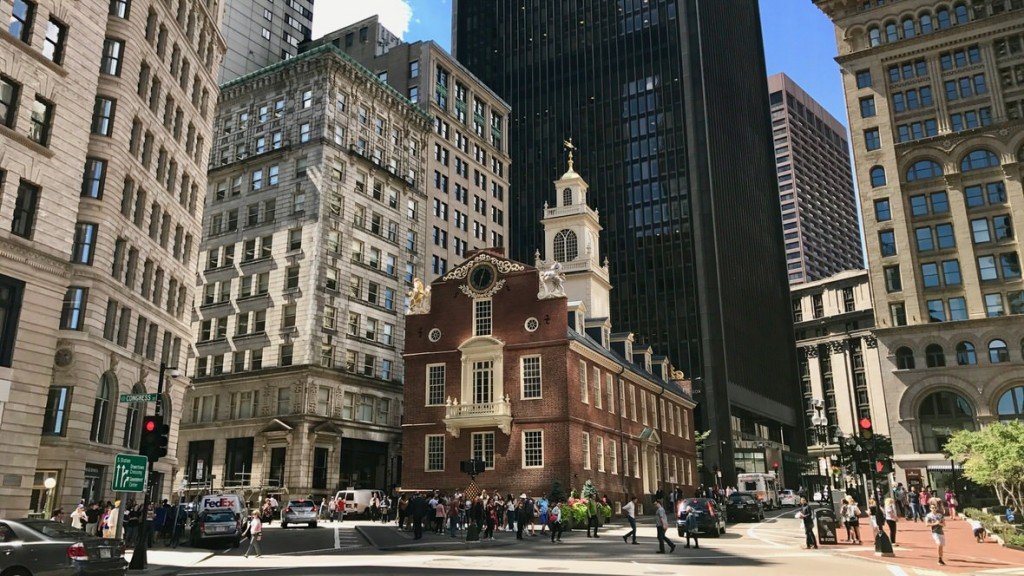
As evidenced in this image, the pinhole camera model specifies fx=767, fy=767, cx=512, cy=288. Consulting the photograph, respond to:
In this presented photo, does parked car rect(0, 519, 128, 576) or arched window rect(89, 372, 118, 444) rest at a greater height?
arched window rect(89, 372, 118, 444)

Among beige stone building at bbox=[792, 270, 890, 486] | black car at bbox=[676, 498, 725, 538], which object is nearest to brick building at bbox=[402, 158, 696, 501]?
black car at bbox=[676, 498, 725, 538]

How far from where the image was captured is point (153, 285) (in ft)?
138

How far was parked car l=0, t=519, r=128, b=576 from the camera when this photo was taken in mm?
15688

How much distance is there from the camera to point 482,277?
5241cm

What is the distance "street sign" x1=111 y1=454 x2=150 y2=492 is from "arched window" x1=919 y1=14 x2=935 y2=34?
78.8m

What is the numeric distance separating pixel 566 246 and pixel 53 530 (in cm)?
5327

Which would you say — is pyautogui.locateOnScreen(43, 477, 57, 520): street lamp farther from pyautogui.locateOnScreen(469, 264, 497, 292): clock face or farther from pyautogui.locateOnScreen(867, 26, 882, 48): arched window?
pyautogui.locateOnScreen(867, 26, 882, 48): arched window

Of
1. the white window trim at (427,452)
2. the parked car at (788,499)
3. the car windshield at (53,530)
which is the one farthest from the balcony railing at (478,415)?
the parked car at (788,499)

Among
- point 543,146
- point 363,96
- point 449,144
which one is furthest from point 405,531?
point 543,146

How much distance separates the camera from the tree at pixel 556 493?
44844mm

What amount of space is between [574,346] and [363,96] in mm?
36616

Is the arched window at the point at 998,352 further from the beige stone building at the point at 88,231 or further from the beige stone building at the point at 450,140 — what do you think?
the beige stone building at the point at 88,231

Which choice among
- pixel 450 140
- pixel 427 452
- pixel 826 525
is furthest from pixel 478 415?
pixel 450 140

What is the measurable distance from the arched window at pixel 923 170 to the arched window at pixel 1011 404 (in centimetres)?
2063
